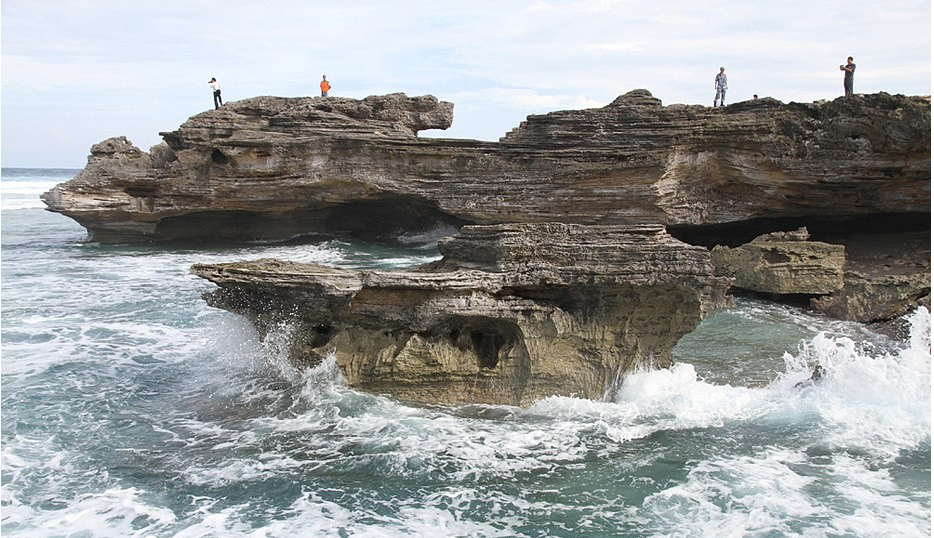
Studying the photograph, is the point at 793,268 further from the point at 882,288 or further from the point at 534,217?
the point at 534,217

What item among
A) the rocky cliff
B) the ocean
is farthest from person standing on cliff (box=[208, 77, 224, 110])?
the ocean

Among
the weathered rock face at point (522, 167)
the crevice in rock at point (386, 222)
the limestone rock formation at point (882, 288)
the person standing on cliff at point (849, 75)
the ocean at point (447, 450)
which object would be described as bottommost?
the ocean at point (447, 450)

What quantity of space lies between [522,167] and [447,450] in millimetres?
11704

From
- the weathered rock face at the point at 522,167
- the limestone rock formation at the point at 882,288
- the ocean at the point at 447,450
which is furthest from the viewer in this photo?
the weathered rock face at the point at 522,167

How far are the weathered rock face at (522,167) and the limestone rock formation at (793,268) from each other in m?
3.00

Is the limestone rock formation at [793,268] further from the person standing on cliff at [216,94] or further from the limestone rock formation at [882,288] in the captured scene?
the person standing on cliff at [216,94]

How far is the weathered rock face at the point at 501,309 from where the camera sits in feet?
23.6

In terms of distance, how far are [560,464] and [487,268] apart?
2.16 m

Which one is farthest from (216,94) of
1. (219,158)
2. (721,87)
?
(721,87)

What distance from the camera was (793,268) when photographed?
13.1 m

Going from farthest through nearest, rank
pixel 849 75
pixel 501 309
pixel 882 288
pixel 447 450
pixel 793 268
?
pixel 849 75 → pixel 793 268 → pixel 882 288 → pixel 501 309 → pixel 447 450

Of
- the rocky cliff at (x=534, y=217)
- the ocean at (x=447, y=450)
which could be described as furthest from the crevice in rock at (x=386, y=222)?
the ocean at (x=447, y=450)

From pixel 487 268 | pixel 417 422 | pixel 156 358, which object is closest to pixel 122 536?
pixel 417 422

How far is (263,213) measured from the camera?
66.2 ft
